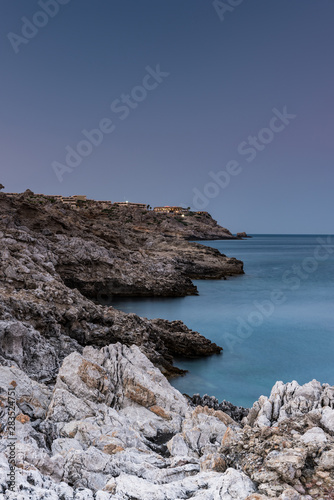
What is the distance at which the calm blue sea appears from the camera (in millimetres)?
13812

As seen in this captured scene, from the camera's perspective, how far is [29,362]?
906 cm

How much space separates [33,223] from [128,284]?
28.0 feet

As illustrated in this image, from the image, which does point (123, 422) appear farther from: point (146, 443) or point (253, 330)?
point (253, 330)

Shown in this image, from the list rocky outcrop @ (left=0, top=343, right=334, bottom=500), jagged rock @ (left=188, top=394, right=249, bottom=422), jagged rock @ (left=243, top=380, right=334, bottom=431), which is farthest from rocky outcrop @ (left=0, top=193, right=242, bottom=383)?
jagged rock @ (left=243, top=380, right=334, bottom=431)

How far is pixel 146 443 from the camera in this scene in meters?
5.93

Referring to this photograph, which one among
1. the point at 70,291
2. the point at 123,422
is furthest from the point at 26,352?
the point at 70,291

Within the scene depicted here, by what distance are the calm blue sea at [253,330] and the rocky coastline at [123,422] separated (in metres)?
1.63

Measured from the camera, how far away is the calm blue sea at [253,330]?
13812 mm

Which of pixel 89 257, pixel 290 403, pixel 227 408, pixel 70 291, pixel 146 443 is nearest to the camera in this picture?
pixel 146 443

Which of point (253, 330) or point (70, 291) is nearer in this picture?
point (70, 291)

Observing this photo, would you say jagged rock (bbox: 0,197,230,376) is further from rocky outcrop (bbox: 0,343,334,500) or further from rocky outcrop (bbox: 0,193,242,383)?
rocky outcrop (bbox: 0,343,334,500)

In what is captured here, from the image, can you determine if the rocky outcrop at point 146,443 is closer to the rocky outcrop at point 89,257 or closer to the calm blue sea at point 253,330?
the calm blue sea at point 253,330

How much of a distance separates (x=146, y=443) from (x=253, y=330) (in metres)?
16.7

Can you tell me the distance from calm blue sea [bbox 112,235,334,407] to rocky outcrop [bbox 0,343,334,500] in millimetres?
5482
